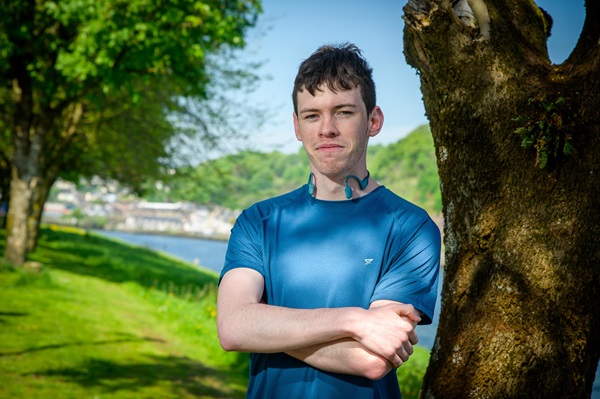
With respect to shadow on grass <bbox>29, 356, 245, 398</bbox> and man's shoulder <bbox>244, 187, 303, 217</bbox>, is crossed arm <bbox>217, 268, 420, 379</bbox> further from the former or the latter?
shadow on grass <bbox>29, 356, 245, 398</bbox>

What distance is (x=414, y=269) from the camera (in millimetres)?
2322

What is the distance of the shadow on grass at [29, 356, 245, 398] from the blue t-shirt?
6287 millimetres

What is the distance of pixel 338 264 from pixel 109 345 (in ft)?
28.9

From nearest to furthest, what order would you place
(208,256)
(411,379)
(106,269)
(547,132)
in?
(547,132) → (411,379) → (106,269) → (208,256)

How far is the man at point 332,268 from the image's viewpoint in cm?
216

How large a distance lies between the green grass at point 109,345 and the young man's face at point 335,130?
632 cm

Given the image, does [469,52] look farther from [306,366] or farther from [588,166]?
[306,366]

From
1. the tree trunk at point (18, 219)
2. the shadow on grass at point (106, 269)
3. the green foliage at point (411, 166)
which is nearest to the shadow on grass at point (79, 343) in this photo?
the green foliage at point (411, 166)

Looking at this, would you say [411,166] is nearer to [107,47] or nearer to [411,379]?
[411,379]

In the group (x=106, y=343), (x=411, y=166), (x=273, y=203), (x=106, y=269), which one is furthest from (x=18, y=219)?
(x=273, y=203)

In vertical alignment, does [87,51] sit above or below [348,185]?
above

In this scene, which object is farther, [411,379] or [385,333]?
[411,379]

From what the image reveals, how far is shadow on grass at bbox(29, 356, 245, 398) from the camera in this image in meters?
8.22

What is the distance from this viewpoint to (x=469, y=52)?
302 cm
